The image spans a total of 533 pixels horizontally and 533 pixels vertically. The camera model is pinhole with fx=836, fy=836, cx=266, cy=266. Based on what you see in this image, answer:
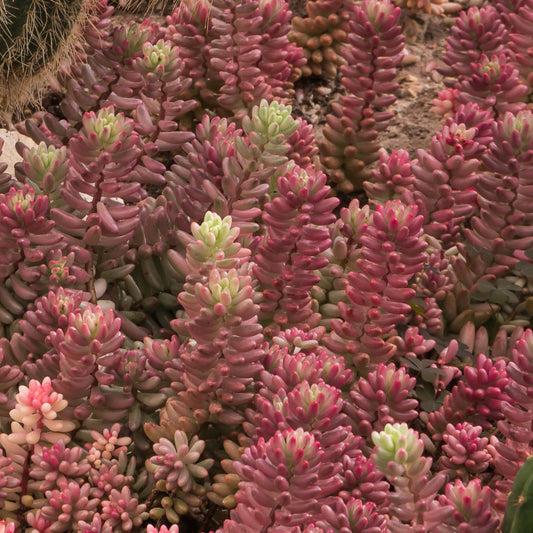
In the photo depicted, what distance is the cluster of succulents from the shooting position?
1.17 meters

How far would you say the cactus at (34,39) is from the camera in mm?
1860

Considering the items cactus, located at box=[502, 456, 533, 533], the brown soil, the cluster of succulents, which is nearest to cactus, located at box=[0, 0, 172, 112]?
the cluster of succulents

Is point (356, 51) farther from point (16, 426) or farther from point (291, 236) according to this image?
point (16, 426)

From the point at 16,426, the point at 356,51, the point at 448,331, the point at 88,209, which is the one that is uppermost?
the point at 356,51

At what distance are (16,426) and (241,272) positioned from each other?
0.42 m

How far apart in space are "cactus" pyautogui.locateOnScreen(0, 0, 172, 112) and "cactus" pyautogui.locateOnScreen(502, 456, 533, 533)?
Answer: 140 cm

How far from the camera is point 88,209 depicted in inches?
59.8

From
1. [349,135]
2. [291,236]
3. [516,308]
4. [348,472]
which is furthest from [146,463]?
[349,135]

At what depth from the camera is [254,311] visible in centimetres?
127

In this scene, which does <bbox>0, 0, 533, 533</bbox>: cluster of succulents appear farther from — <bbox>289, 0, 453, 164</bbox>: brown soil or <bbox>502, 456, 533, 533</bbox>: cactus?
<bbox>289, 0, 453, 164</bbox>: brown soil

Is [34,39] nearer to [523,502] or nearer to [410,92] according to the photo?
[410,92]

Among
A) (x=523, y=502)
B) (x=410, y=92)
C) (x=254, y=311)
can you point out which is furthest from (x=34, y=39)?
(x=523, y=502)

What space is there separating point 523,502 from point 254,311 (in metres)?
0.47

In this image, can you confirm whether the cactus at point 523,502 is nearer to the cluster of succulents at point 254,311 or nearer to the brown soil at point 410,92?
the cluster of succulents at point 254,311
